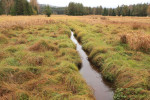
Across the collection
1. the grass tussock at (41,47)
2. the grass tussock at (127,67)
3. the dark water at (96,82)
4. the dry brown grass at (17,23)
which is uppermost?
the dry brown grass at (17,23)

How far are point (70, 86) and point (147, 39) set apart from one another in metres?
5.89

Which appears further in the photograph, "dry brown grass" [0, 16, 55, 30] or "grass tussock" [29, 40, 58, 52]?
"dry brown grass" [0, 16, 55, 30]

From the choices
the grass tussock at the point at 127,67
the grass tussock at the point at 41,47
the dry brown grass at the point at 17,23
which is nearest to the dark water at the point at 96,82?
the grass tussock at the point at 127,67

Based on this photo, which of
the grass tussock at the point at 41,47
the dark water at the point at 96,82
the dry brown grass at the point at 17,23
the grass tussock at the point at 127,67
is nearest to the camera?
the grass tussock at the point at 127,67

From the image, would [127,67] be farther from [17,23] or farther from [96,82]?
[17,23]

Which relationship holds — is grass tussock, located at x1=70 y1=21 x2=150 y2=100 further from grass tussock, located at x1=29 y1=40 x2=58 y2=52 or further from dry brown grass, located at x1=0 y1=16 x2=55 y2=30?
dry brown grass, located at x1=0 y1=16 x2=55 y2=30

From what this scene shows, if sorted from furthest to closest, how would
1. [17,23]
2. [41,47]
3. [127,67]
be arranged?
[17,23]
[41,47]
[127,67]

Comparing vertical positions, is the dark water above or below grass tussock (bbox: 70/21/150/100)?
below

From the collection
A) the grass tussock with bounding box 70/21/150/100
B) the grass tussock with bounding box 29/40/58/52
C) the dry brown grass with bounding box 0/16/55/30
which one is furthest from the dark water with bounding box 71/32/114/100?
the dry brown grass with bounding box 0/16/55/30

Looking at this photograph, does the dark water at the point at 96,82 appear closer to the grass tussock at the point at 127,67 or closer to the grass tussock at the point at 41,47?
the grass tussock at the point at 127,67

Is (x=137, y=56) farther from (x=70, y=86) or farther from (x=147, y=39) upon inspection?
(x=70, y=86)

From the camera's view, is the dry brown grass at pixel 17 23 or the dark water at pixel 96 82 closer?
the dark water at pixel 96 82

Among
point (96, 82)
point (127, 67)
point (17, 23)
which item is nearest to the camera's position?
point (127, 67)

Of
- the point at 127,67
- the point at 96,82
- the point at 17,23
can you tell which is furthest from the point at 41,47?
the point at 17,23
